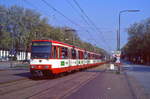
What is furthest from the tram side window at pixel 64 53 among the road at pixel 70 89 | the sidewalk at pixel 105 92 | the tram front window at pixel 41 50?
the sidewalk at pixel 105 92

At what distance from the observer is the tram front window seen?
2120 cm

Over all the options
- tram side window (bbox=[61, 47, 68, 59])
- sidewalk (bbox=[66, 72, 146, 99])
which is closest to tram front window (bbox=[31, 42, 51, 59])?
tram side window (bbox=[61, 47, 68, 59])

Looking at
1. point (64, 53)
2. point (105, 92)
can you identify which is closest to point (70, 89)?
point (105, 92)

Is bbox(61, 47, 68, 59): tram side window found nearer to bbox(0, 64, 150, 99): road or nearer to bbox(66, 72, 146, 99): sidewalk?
bbox(0, 64, 150, 99): road

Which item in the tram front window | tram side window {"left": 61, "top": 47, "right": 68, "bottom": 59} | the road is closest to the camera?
the road

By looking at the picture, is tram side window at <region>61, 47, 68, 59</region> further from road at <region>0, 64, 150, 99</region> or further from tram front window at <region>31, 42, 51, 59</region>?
road at <region>0, 64, 150, 99</region>

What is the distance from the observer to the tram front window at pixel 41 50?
835 inches

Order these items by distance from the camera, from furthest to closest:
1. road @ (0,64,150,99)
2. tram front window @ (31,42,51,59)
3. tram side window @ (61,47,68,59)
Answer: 1. tram side window @ (61,47,68,59)
2. tram front window @ (31,42,51,59)
3. road @ (0,64,150,99)

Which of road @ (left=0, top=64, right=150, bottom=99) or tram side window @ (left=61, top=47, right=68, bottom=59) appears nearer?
road @ (left=0, top=64, right=150, bottom=99)

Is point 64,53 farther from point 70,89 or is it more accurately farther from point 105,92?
point 105,92

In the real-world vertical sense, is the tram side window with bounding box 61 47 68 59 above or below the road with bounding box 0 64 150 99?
above

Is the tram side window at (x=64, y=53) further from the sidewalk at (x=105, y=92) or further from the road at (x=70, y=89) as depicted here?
the sidewalk at (x=105, y=92)

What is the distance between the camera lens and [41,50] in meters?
21.3

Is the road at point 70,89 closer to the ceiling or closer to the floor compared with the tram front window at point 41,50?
closer to the floor
